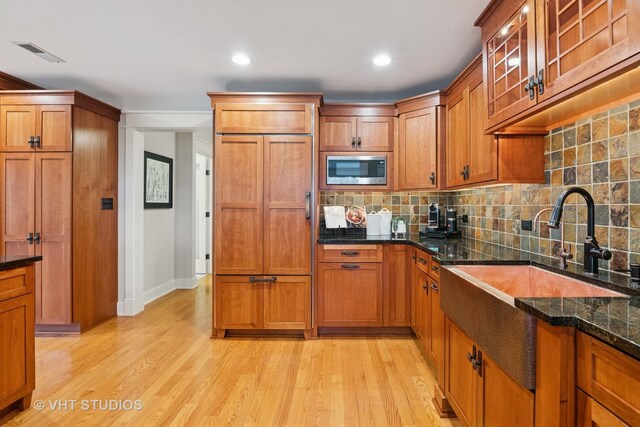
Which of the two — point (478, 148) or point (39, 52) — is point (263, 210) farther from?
point (39, 52)

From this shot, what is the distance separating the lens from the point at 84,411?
6.81 ft

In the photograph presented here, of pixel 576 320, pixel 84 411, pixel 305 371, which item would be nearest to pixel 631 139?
pixel 576 320

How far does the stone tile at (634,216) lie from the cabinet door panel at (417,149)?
166 centimetres

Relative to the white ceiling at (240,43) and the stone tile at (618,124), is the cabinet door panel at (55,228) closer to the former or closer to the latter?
the white ceiling at (240,43)

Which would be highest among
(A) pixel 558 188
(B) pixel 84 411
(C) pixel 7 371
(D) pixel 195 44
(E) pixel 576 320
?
(D) pixel 195 44

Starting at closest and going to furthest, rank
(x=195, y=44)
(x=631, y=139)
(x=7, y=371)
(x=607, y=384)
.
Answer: (x=607, y=384)
(x=631, y=139)
(x=7, y=371)
(x=195, y=44)

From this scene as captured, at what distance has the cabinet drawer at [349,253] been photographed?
3.19 metres

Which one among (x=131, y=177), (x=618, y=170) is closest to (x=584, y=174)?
(x=618, y=170)

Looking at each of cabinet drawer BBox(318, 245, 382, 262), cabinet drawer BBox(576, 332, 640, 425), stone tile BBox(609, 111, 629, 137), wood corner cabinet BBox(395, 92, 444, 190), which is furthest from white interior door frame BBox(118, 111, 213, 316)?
cabinet drawer BBox(576, 332, 640, 425)

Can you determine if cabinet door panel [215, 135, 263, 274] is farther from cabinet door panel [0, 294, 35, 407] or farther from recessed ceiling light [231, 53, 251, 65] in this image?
cabinet door panel [0, 294, 35, 407]

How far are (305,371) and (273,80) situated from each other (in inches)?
101

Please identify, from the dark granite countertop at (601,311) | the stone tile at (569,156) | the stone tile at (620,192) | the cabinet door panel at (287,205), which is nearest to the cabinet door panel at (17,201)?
the cabinet door panel at (287,205)

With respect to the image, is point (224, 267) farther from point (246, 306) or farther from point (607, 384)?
point (607, 384)

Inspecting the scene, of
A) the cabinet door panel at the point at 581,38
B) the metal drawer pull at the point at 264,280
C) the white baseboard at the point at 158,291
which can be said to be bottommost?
the white baseboard at the point at 158,291
